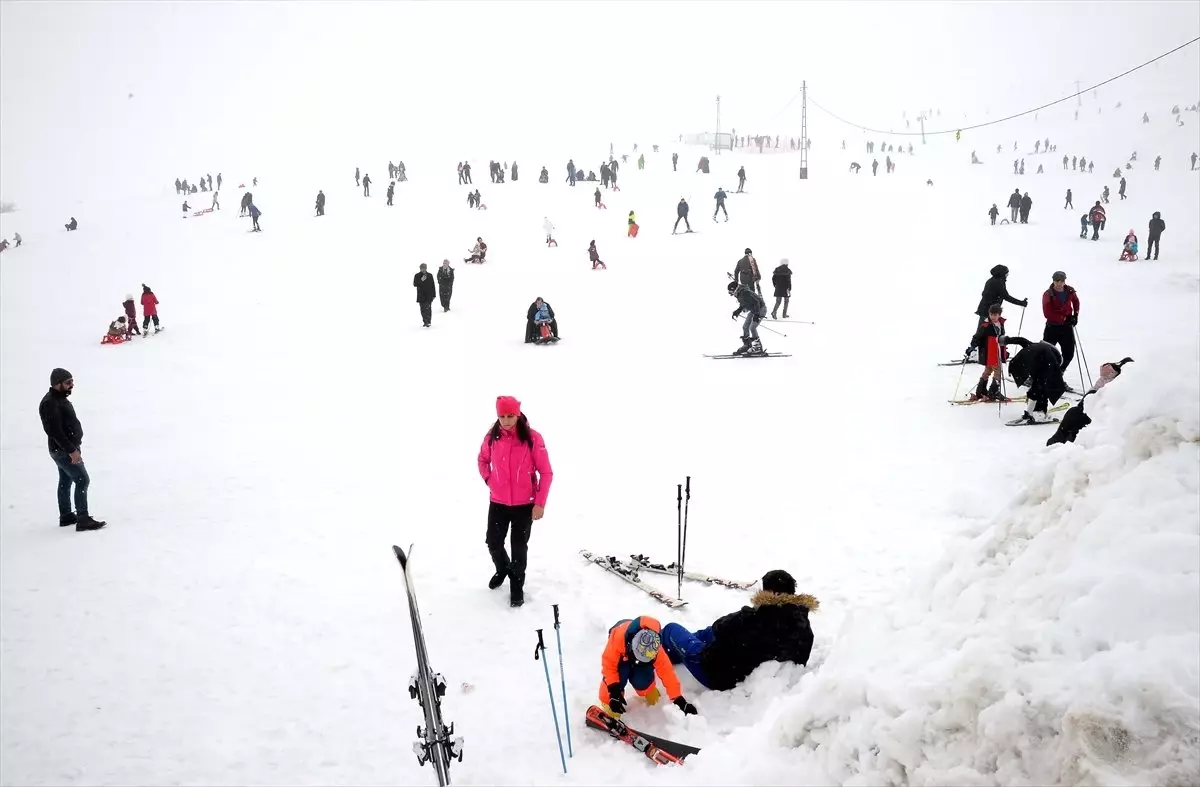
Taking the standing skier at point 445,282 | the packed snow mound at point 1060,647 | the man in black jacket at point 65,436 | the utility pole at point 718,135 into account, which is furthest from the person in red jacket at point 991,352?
the utility pole at point 718,135

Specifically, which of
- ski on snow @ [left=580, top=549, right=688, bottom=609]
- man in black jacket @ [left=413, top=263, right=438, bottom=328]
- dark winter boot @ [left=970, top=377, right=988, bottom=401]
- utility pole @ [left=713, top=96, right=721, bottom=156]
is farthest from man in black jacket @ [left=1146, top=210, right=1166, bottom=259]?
utility pole @ [left=713, top=96, right=721, bottom=156]

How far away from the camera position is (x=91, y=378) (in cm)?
1684

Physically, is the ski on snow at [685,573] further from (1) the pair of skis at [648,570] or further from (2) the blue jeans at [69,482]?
(2) the blue jeans at [69,482]

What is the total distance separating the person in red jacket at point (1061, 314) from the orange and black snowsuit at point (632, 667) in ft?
29.5

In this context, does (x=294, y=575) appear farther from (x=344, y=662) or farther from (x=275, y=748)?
(x=275, y=748)

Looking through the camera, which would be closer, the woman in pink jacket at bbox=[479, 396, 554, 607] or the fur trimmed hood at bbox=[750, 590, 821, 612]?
the fur trimmed hood at bbox=[750, 590, 821, 612]

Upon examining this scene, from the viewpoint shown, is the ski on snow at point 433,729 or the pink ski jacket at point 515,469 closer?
the ski on snow at point 433,729

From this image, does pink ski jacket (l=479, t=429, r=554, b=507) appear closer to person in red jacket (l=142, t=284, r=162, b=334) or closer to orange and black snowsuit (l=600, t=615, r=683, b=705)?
orange and black snowsuit (l=600, t=615, r=683, b=705)

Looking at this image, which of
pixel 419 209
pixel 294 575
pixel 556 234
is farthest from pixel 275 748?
pixel 419 209

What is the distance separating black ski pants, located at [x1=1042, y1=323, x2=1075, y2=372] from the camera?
35.4 ft

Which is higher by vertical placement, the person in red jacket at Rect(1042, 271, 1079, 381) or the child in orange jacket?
the person in red jacket at Rect(1042, 271, 1079, 381)

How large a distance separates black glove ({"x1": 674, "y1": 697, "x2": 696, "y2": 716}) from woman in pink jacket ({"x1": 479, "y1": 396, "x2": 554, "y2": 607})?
69.7 inches

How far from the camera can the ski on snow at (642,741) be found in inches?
155

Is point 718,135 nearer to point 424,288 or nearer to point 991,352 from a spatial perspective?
point 424,288
